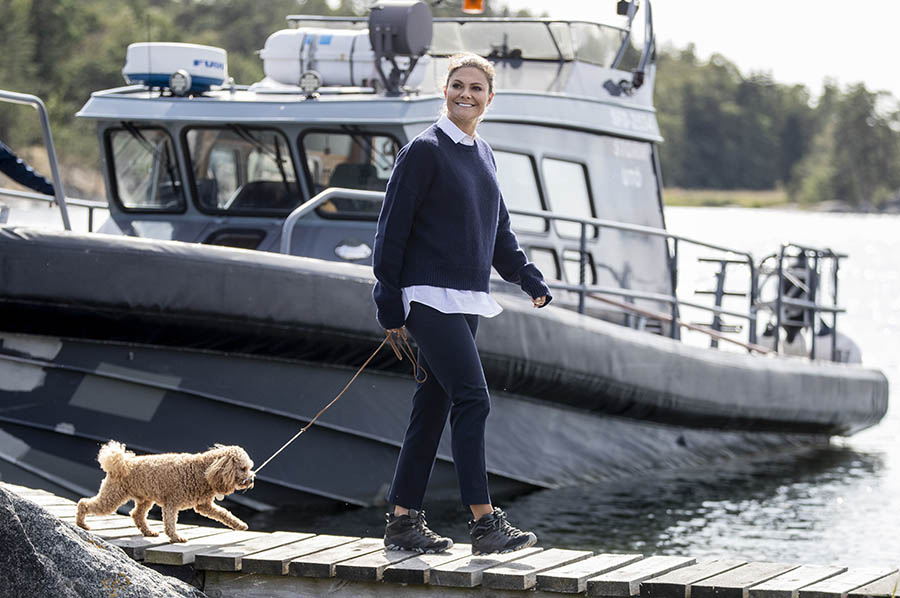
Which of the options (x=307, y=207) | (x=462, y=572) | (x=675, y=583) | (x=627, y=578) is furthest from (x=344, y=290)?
(x=675, y=583)

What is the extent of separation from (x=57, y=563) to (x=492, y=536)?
51.9 inches

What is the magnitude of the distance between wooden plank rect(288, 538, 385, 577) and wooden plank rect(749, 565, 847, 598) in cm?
119

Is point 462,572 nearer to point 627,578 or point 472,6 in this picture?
point 627,578

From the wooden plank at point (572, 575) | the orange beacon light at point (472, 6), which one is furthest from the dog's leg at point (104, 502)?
the orange beacon light at point (472, 6)

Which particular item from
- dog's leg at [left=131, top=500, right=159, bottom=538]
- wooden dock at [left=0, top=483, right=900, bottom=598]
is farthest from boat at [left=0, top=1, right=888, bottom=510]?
wooden dock at [left=0, top=483, right=900, bottom=598]

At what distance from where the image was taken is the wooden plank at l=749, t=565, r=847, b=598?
4035 mm

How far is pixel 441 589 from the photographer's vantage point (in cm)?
421

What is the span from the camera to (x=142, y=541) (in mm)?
4453

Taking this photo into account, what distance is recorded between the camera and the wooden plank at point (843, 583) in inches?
159

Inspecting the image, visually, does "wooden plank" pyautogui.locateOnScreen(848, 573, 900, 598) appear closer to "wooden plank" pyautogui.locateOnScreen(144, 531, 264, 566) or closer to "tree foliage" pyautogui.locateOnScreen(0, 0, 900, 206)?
"wooden plank" pyautogui.locateOnScreen(144, 531, 264, 566)

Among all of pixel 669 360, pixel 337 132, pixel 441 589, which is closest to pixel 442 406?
pixel 441 589

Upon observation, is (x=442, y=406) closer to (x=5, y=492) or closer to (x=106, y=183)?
(x=5, y=492)

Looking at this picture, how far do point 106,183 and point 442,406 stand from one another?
451cm

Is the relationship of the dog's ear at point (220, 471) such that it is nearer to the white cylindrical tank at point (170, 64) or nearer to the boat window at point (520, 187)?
the boat window at point (520, 187)
